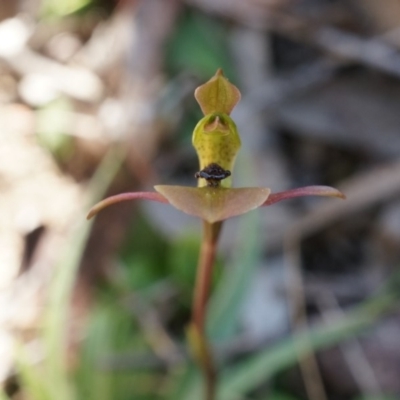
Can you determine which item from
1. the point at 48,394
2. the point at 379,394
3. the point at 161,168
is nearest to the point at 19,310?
the point at 48,394

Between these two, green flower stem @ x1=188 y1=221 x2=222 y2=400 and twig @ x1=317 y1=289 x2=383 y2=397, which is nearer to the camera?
green flower stem @ x1=188 y1=221 x2=222 y2=400

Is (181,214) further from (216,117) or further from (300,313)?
(216,117)

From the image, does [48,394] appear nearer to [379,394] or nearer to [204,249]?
[204,249]

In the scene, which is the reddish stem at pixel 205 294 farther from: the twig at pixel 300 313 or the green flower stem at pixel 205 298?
the twig at pixel 300 313

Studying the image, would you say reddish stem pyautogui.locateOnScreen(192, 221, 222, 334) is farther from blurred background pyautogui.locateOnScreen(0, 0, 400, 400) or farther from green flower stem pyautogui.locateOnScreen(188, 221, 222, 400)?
blurred background pyautogui.locateOnScreen(0, 0, 400, 400)

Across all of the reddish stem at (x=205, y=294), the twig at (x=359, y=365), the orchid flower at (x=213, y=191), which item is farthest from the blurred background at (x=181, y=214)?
the orchid flower at (x=213, y=191)

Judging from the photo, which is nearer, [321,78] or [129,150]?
[129,150]

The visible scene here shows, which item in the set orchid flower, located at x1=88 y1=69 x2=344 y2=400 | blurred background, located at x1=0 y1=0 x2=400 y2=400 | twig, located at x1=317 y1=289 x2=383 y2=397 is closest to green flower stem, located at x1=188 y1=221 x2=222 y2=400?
orchid flower, located at x1=88 y1=69 x2=344 y2=400
